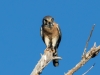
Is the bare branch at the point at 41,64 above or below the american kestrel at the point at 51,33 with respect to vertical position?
below

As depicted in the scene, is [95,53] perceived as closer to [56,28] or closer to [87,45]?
[87,45]

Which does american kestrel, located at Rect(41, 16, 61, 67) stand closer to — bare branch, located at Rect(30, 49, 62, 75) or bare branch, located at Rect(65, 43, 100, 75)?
bare branch, located at Rect(30, 49, 62, 75)

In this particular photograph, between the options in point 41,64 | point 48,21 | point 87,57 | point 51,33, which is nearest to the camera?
point 87,57

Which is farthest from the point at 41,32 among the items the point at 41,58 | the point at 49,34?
the point at 41,58

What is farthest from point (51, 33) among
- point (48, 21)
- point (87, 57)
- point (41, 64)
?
point (87, 57)

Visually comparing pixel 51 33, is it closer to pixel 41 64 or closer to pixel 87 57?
pixel 41 64

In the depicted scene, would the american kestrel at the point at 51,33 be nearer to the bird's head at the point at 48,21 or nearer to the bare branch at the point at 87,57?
the bird's head at the point at 48,21

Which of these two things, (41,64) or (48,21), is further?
(48,21)

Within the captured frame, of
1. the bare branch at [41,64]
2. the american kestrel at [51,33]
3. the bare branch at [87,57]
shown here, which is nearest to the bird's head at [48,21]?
the american kestrel at [51,33]

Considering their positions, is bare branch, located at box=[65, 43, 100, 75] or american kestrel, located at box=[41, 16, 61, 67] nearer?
bare branch, located at box=[65, 43, 100, 75]

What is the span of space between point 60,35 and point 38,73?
5780 mm

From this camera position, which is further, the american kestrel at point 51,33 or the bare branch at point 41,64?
the american kestrel at point 51,33

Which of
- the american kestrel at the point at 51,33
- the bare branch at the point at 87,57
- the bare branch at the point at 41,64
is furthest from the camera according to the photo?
the american kestrel at the point at 51,33

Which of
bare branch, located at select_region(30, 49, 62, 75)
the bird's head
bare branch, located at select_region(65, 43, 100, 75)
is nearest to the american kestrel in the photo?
the bird's head
